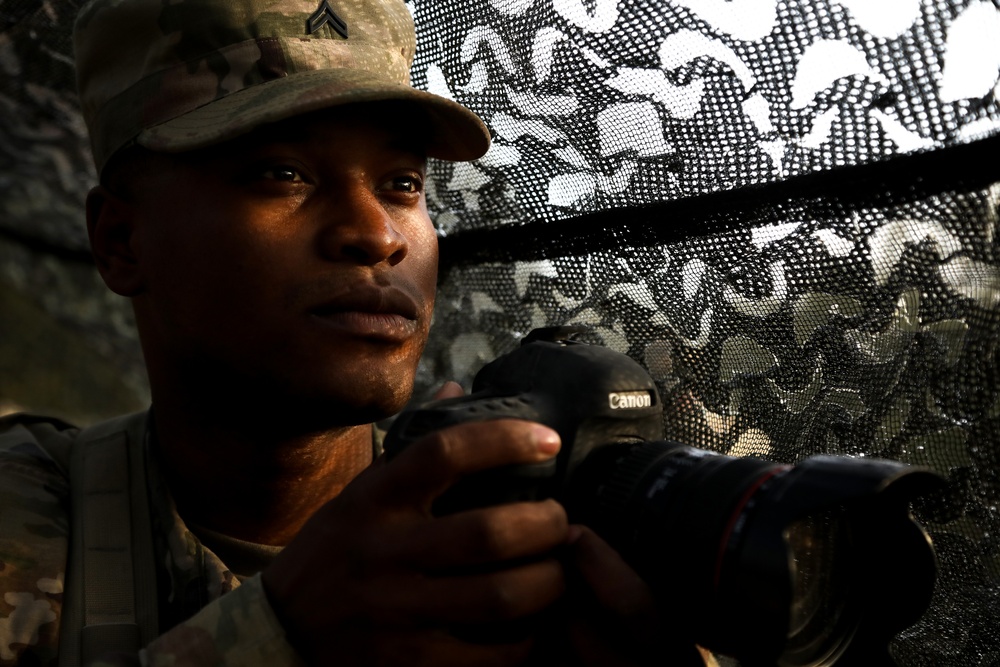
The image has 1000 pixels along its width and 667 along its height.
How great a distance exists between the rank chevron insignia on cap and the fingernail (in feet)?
2.19

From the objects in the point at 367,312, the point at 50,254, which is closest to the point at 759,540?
the point at 367,312

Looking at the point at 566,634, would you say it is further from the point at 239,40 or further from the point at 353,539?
the point at 239,40

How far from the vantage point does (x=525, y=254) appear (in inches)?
56.5

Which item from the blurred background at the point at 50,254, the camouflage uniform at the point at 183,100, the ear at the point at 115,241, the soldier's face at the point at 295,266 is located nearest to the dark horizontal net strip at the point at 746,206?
the camouflage uniform at the point at 183,100

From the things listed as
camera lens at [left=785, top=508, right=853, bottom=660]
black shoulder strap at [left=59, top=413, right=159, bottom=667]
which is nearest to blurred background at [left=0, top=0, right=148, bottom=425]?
black shoulder strap at [left=59, top=413, right=159, bottom=667]

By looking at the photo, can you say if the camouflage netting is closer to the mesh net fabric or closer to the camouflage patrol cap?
the mesh net fabric

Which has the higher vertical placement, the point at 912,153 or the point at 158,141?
the point at 912,153

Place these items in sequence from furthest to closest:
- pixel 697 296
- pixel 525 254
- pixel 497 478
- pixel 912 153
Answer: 1. pixel 525 254
2. pixel 697 296
3. pixel 912 153
4. pixel 497 478

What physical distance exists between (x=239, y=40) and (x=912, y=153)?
2.68 ft

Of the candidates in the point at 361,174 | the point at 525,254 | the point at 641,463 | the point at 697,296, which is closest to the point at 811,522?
the point at 641,463

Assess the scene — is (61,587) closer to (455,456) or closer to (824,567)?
(455,456)

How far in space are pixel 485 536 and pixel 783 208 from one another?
0.64 metres

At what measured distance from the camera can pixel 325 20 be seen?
3.63 feet

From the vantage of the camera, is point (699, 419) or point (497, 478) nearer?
point (497, 478)
